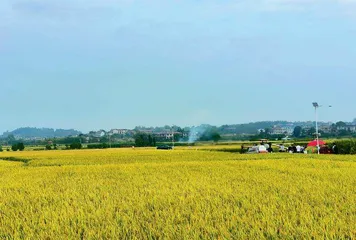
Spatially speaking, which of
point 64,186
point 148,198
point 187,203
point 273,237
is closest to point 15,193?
point 64,186

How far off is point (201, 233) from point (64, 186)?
7.25 metres

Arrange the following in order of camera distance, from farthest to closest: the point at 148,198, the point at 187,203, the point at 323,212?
the point at 148,198, the point at 187,203, the point at 323,212

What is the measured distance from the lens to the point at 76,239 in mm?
5621

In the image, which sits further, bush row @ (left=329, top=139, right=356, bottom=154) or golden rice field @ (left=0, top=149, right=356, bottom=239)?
bush row @ (left=329, top=139, right=356, bottom=154)

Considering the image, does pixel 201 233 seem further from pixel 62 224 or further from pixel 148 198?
pixel 148 198

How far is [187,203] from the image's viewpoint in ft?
27.0

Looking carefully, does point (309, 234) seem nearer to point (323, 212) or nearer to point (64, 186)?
point (323, 212)

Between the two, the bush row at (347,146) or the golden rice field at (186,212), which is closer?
the golden rice field at (186,212)

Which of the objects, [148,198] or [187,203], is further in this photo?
[148,198]

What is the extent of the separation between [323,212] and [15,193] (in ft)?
22.7

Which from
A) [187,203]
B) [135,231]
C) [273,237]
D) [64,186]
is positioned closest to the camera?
[273,237]

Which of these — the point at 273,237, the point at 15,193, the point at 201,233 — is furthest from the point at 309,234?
the point at 15,193

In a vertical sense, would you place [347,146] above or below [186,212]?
below

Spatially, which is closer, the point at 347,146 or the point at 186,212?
the point at 186,212
